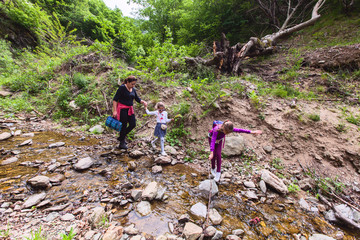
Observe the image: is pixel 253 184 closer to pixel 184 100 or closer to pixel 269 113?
pixel 269 113

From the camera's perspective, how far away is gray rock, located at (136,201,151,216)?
2150mm

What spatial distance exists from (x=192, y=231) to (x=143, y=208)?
864mm

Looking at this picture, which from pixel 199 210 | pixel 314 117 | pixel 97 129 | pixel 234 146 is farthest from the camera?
pixel 97 129

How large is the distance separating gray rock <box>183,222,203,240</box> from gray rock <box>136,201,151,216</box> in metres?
0.67

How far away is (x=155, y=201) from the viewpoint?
8.01ft

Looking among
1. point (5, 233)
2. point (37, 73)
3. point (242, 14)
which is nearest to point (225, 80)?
point (5, 233)

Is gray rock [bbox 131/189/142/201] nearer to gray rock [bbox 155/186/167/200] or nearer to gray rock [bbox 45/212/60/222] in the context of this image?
gray rock [bbox 155/186/167/200]

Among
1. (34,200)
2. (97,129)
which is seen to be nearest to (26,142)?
(97,129)

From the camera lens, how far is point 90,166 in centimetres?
300

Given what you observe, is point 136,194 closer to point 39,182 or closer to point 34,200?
point 34,200

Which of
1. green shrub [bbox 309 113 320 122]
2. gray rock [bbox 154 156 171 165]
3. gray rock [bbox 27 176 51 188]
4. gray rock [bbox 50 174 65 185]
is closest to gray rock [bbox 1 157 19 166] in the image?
gray rock [bbox 27 176 51 188]

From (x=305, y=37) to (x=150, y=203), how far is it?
39.8 ft

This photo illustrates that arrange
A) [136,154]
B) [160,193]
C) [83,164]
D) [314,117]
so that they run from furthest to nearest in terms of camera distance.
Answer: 1. [314,117]
2. [136,154]
3. [83,164]
4. [160,193]

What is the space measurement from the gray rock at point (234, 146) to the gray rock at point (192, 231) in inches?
101
